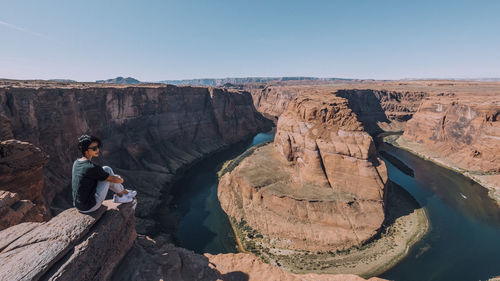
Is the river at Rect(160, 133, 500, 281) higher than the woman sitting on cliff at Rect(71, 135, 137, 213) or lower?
lower

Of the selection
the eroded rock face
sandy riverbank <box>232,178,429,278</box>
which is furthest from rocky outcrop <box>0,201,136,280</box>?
the eroded rock face

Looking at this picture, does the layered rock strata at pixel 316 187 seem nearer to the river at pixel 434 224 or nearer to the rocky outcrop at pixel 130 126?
the river at pixel 434 224

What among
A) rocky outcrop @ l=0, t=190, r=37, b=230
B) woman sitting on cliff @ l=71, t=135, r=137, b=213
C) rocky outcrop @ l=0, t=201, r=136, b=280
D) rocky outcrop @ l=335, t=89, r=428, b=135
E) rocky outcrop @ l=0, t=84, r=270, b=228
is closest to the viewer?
rocky outcrop @ l=0, t=201, r=136, b=280

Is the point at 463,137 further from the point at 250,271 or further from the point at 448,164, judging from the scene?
the point at 250,271

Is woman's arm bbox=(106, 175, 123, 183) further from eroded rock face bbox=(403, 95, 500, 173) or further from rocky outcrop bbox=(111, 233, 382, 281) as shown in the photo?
eroded rock face bbox=(403, 95, 500, 173)

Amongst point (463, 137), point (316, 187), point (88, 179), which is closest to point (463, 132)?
point (463, 137)

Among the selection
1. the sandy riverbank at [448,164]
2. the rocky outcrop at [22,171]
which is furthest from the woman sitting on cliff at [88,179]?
the sandy riverbank at [448,164]

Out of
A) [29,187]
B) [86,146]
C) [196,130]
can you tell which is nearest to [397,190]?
[86,146]
